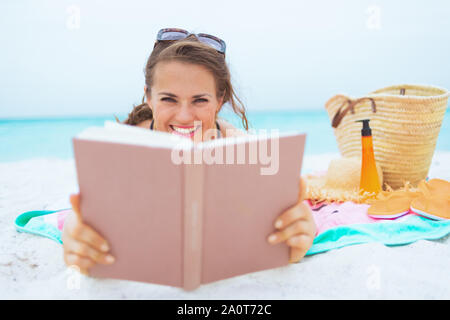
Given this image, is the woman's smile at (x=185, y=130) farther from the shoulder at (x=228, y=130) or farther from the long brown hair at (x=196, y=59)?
the shoulder at (x=228, y=130)

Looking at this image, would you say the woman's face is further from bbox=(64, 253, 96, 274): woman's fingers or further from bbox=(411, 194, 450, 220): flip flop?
bbox=(411, 194, 450, 220): flip flop

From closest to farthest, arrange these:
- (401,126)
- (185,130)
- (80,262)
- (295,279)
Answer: (80,262), (295,279), (185,130), (401,126)

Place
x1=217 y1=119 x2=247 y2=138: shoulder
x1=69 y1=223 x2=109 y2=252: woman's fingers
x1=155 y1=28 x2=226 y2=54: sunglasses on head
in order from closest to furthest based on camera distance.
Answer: x1=69 y1=223 x2=109 y2=252: woman's fingers, x1=155 y1=28 x2=226 y2=54: sunglasses on head, x1=217 y1=119 x2=247 y2=138: shoulder

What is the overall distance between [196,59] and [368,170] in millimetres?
1147

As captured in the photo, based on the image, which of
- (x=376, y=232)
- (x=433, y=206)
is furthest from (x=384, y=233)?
(x=433, y=206)

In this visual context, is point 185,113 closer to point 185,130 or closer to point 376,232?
point 185,130

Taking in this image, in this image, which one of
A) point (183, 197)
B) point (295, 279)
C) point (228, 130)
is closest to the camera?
point (183, 197)

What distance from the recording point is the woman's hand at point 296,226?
0.96 metres

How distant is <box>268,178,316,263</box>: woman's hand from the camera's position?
3.17 ft

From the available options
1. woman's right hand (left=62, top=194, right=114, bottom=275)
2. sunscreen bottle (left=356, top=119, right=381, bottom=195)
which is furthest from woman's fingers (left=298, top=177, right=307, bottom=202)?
sunscreen bottle (left=356, top=119, right=381, bottom=195)

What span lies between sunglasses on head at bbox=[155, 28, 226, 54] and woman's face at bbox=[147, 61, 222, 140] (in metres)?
0.21

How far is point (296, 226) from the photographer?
98cm
